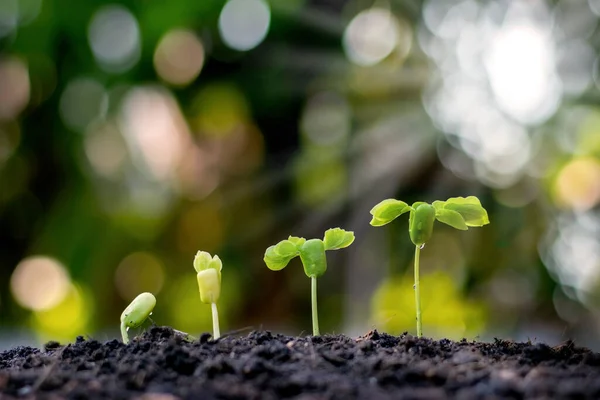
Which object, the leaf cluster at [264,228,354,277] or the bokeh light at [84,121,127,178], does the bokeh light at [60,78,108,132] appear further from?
the leaf cluster at [264,228,354,277]

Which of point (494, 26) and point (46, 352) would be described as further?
point (494, 26)

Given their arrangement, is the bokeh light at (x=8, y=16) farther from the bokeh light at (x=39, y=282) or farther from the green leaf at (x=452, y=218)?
the green leaf at (x=452, y=218)

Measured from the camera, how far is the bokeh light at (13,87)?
7.87 feet

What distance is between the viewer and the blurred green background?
2332 millimetres

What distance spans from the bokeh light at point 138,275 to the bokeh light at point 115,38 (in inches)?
30.8

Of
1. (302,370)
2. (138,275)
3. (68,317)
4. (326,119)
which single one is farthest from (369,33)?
(302,370)

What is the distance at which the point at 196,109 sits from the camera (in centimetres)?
256

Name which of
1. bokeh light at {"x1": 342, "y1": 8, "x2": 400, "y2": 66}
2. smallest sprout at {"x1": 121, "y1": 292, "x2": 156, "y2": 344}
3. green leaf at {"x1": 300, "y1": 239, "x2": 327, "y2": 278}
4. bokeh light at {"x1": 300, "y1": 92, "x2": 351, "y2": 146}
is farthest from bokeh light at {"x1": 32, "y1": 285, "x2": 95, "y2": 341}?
green leaf at {"x1": 300, "y1": 239, "x2": 327, "y2": 278}

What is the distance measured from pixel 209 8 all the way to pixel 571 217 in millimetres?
1671

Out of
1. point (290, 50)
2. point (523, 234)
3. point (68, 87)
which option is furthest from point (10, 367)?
point (290, 50)

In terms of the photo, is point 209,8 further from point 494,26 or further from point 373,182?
point 494,26

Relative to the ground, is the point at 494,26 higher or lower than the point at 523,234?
higher

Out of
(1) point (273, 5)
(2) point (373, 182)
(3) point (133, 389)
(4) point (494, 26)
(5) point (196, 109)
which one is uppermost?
(1) point (273, 5)

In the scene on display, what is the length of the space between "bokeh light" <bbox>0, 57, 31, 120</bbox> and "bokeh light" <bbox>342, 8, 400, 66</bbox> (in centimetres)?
136
